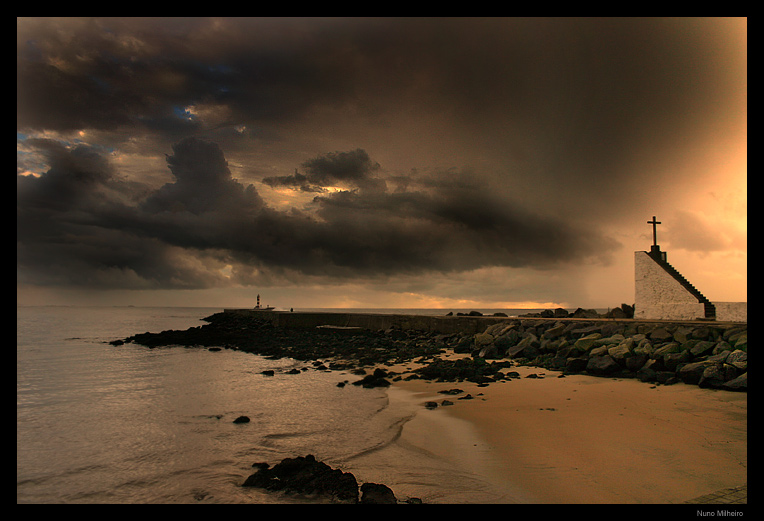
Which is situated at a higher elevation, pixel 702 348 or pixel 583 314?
pixel 583 314

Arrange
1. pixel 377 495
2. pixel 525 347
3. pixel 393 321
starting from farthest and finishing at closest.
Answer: pixel 393 321 < pixel 525 347 < pixel 377 495

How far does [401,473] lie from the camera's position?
15.0 ft

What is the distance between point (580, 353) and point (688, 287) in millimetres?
7374

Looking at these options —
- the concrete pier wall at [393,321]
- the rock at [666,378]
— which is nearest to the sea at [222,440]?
the rock at [666,378]

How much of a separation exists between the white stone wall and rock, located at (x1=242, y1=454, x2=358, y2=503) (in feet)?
50.0

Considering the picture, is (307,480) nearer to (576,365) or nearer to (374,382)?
(374,382)

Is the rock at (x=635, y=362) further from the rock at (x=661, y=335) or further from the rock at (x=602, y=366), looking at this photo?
the rock at (x=661, y=335)

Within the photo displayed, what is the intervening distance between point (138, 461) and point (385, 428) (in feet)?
11.2

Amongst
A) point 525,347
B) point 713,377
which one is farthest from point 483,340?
point 713,377

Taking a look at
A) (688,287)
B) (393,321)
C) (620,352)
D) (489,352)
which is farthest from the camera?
(393,321)

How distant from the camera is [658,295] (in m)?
15.8

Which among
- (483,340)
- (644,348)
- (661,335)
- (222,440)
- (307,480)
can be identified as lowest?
(222,440)

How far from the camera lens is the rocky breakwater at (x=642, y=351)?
26.6 ft
